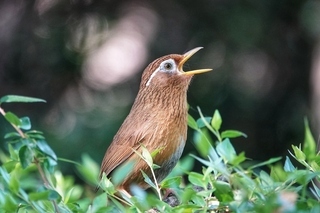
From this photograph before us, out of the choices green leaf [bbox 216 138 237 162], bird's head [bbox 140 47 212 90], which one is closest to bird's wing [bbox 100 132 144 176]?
bird's head [bbox 140 47 212 90]

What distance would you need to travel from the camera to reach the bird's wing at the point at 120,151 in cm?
431

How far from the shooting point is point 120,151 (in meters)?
4.39

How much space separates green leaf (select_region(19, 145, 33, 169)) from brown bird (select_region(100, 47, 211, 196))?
1658mm

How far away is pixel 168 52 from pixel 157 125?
389 centimetres

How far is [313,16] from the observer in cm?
777

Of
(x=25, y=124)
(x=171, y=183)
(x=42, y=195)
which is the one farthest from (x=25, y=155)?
(x=171, y=183)

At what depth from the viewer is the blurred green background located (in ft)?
26.3

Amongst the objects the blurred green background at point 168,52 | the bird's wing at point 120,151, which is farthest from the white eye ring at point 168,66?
the blurred green background at point 168,52

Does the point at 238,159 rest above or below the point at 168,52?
above

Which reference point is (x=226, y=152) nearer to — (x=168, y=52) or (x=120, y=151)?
(x=120, y=151)

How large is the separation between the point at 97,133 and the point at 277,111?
6.41ft

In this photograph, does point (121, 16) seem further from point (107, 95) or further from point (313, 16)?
point (313, 16)

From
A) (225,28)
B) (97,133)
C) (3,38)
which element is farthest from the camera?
(3,38)

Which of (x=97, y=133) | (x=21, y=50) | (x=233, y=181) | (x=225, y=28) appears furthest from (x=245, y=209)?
(x=21, y=50)
